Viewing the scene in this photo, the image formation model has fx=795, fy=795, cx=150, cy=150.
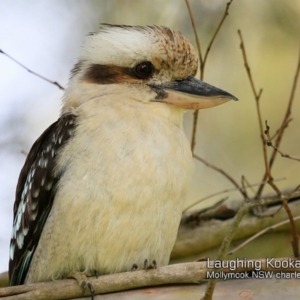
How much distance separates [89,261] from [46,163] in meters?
0.49

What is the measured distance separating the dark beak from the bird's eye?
58 millimetres

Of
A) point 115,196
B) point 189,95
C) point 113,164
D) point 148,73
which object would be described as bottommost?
point 115,196

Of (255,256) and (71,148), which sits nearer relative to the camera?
(71,148)

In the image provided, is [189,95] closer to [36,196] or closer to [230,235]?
[36,196]

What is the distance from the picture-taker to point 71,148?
346 centimetres

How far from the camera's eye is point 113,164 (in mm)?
3344

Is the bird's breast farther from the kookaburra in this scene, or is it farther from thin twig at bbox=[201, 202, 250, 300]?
thin twig at bbox=[201, 202, 250, 300]

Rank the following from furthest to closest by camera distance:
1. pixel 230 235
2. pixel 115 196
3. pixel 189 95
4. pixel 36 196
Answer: pixel 189 95 < pixel 36 196 < pixel 115 196 < pixel 230 235

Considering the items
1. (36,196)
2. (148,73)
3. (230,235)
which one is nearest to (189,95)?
(148,73)

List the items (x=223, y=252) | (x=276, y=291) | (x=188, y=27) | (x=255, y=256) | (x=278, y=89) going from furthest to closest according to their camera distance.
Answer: (x=278, y=89) < (x=188, y=27) < (x=255, y=256) < (x=276, y=291) < (x=223, y=252)

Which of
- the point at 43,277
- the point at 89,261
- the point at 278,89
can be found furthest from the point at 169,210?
the point at 278,89

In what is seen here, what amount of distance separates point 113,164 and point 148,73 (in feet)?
1.82

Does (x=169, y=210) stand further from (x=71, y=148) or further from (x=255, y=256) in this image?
(x=255, y=256)

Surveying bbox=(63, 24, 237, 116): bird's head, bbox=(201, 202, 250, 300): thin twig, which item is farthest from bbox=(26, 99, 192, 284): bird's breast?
bbox=(201, 202, 250, 300): thin twig
